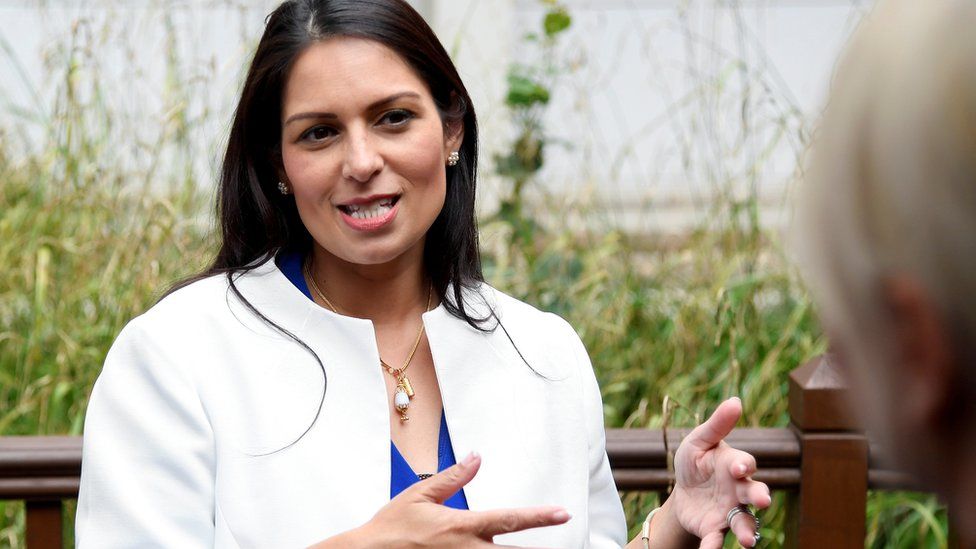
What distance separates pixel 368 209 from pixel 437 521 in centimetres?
62

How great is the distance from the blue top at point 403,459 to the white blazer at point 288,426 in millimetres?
32

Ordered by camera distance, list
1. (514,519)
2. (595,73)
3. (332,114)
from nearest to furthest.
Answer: (514,519)
(332,114)
(595,73)

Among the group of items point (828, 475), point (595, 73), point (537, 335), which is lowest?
point (828, 475)

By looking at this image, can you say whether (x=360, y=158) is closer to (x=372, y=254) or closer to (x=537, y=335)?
(x=372, y=254)

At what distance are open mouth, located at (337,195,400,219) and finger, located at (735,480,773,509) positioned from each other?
76cm

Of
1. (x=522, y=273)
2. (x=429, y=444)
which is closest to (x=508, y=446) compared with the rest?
(x=429, y=444)

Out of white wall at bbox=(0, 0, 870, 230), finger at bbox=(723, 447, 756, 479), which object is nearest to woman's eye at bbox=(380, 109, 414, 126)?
finger at bbox=(723, 447, 756, 479)

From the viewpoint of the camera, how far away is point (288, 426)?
6.91ft

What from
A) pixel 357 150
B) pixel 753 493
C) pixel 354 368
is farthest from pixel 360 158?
pixel 753 493

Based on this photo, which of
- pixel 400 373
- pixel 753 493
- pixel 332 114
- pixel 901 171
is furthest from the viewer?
pixel 400 373

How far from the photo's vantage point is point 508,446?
2.25m

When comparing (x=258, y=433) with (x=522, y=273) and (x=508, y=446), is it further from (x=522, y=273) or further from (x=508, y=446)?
(x=522, y=273)

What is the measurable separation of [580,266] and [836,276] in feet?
10.1

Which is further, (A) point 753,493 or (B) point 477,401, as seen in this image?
(B) point 477,401
